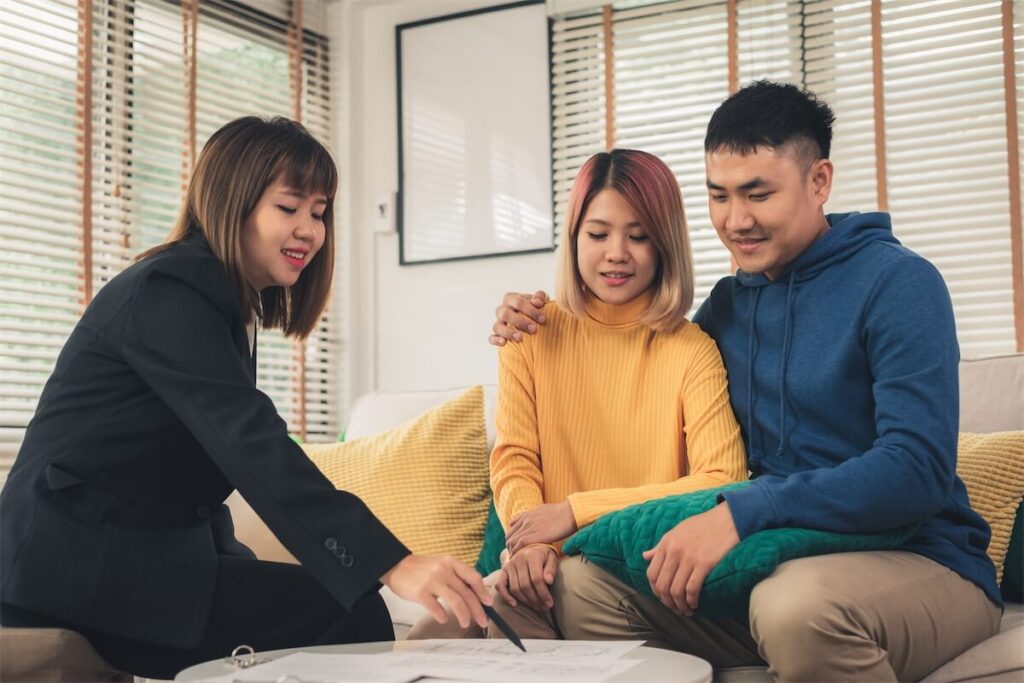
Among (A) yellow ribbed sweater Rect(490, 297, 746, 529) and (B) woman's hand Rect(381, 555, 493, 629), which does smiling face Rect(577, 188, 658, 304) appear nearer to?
(A) yellow ribbed sweater Rect(490, 297, 746, 529)

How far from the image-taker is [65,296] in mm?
3076

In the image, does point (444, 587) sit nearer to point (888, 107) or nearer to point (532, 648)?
point (532, 648)

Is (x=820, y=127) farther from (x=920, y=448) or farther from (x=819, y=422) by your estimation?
(x=920, y=448)

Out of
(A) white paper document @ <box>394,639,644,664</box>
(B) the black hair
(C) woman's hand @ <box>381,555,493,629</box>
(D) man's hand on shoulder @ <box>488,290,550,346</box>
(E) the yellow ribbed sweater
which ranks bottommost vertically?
(A) white paper document @ <box>394,639,644,664</box>

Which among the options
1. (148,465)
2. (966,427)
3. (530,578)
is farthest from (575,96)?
(148,465)

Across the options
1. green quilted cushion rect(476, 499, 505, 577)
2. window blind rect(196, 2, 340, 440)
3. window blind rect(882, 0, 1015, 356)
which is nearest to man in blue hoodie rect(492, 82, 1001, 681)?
green quilted cushion rect(476, 499, 505, 577)

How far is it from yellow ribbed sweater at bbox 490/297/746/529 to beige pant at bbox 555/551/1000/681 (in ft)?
0.71

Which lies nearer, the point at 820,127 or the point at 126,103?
the point at 820,127

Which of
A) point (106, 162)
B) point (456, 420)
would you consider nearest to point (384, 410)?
point (456, 420)

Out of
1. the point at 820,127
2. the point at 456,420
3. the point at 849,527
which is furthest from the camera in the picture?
the point at 456,420

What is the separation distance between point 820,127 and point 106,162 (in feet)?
7.35

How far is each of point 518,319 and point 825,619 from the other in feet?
2.81

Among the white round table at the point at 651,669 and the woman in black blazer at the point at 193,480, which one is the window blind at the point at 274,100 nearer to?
the woman in black blazer at the point at 193,480

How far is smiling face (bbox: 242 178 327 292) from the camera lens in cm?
171
